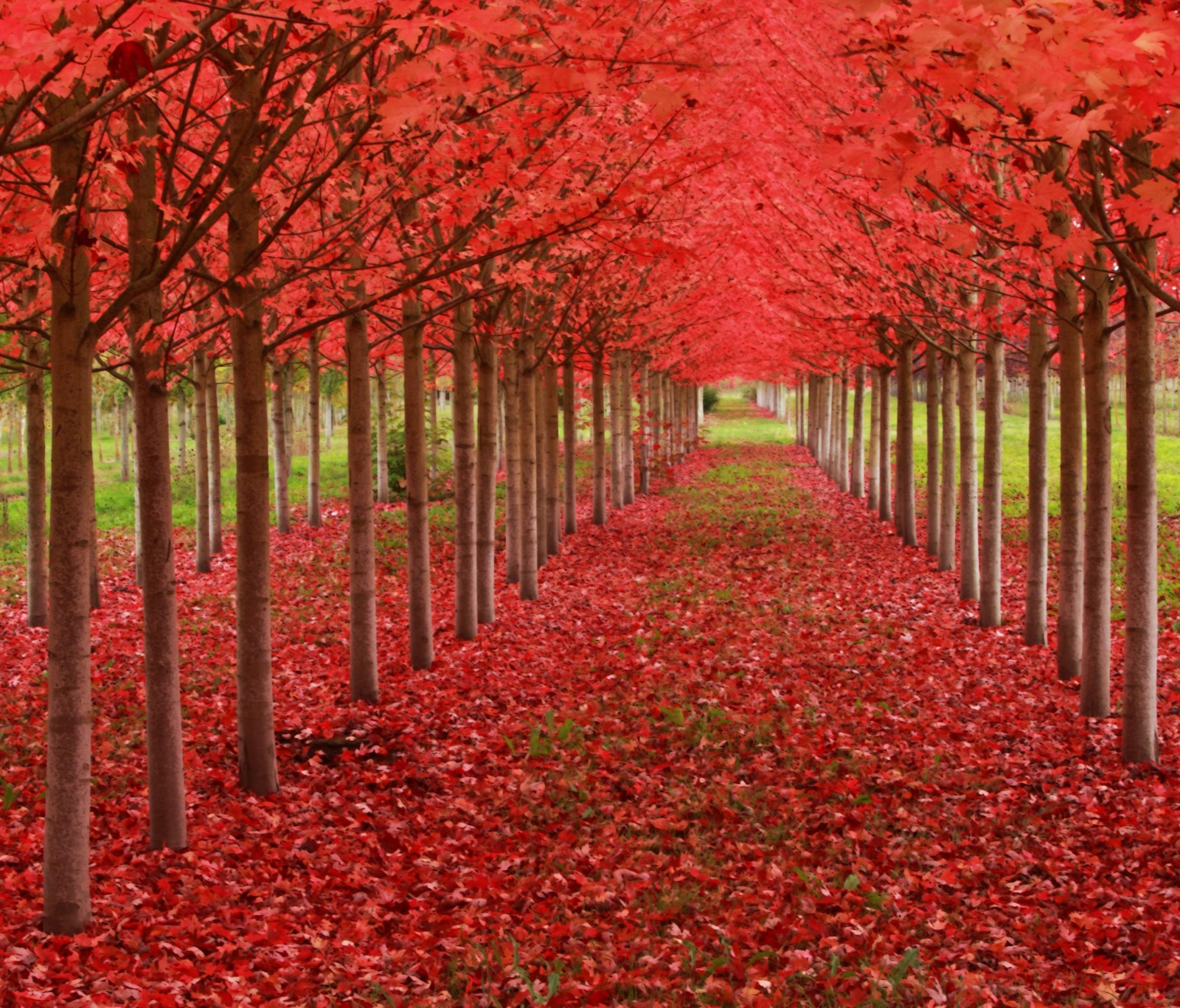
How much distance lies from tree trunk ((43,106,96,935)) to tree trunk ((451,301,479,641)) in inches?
230

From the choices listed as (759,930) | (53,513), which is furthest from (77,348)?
(759,930)

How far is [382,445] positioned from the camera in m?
22.3

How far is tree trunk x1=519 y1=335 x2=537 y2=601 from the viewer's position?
44.0 feet

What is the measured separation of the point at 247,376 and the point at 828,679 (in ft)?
19.7

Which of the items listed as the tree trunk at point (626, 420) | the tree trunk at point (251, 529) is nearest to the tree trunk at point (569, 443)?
the tree trunk at point (626, 420)

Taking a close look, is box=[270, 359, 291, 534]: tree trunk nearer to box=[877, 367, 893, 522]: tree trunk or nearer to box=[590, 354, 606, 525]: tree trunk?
box=[590, 354, 606, 525]: tree trunk

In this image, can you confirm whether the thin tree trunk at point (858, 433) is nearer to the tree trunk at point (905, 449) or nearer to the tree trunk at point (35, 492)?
the tree trunk at point (905, 449)

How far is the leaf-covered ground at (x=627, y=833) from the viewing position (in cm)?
465

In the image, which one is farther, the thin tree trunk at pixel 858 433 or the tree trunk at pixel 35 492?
the thin tree trunk at pixel 858 433

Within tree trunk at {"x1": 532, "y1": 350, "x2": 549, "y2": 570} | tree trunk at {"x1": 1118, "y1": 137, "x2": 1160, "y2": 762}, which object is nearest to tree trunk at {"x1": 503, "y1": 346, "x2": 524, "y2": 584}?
tree trunk at {"x1": 532, "y1": 350, "x2": 549, "y2": 570}

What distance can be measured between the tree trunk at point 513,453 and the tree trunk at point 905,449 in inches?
252

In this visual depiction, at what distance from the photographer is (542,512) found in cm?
1688

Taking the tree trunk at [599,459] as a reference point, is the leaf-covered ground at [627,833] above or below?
below

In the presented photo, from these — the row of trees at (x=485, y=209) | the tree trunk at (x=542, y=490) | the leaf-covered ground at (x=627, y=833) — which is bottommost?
the leaf-covered ground at (x=627, y=833)
